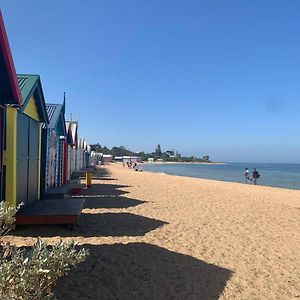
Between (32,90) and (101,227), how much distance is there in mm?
3788

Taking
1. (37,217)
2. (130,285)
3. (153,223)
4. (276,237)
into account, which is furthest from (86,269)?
(276,237)

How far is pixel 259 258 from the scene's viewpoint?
6738 millimetres

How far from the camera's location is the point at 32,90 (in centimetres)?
943

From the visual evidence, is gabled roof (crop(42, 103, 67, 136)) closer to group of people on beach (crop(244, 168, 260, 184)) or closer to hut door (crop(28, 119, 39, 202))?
hut door (crop(28, 119, 39, 202))

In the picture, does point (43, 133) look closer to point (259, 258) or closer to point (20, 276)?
point (259, 258)

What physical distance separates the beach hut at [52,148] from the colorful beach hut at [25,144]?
2.52 ft

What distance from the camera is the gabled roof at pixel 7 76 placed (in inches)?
224

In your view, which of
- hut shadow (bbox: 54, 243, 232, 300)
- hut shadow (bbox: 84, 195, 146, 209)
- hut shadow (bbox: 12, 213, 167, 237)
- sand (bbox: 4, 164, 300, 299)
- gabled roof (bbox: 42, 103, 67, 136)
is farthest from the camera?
gabled roof (bbox: 42, 103, 67, 136)

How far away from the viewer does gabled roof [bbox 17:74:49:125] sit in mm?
9047

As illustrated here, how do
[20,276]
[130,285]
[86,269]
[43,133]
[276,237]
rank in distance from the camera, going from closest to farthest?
[20,276] < [130,285] < [86,269] < [276,237] < [43,133]

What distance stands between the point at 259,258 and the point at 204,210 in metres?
5.64

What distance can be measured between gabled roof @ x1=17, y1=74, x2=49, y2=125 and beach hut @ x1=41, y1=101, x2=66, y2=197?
1.18m

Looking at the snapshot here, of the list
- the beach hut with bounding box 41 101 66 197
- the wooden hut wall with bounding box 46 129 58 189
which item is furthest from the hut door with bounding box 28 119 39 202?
the wooden hut wall with bounding box 46 129 58 189

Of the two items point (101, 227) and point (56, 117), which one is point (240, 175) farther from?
point (101, 227)
